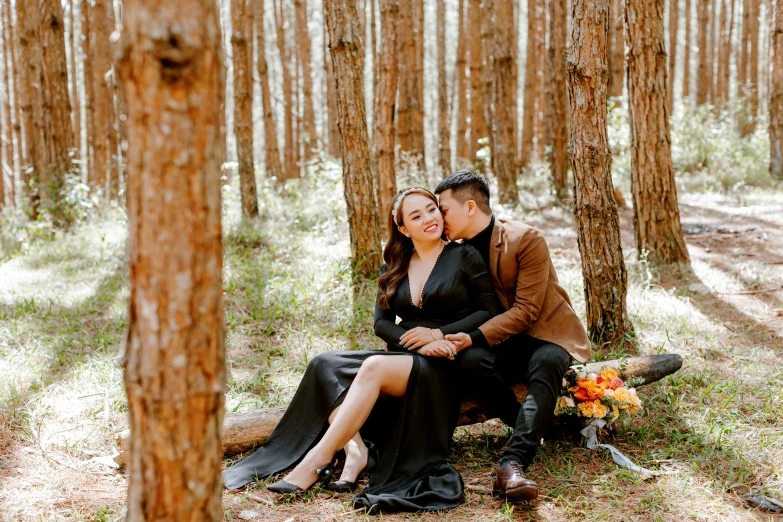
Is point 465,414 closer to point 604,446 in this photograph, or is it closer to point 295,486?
point 604,446

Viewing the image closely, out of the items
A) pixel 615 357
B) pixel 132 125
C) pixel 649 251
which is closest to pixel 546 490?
pixel 615 357

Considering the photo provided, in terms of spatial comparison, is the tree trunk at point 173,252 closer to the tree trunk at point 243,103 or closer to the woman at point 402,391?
the woman at point 402,391

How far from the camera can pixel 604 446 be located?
3760 mm

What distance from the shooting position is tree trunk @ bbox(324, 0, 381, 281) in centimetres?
577

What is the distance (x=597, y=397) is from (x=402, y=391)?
3.44ft

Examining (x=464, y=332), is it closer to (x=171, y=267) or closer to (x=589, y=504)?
(x=589, y=504)

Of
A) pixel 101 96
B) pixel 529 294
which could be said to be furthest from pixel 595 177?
pixel 101 96

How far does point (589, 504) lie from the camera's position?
3.26 m

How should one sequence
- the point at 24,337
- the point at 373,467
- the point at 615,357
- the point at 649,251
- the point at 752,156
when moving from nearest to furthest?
the point at 373,467 < the point at 615,357 < the point at 24,337 < the point at 649,251 < the point at 752,156

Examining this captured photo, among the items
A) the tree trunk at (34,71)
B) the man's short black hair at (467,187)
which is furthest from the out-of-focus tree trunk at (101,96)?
the man's short black hair at (467,187)

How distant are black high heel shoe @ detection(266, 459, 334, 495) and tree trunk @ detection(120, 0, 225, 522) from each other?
4.91 feet

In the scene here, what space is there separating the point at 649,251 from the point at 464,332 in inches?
131

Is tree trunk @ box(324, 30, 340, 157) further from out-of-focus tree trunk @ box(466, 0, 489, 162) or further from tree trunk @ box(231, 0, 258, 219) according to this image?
tree trunk @ box(231, 0, 258, 219)

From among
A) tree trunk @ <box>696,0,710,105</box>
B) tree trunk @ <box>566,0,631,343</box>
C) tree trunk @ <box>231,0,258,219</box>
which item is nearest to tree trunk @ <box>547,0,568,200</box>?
tree trunk @ <box>231,0,258,219</box>
